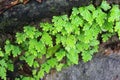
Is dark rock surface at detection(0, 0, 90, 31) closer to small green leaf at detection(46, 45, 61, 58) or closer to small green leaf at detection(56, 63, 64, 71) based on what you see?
small green leaf at detection(46, 45, 61, 58)

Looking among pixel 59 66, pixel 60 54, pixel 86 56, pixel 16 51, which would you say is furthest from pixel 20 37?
pixel 86 56

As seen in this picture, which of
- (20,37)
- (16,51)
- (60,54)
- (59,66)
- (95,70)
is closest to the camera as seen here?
(20,37)

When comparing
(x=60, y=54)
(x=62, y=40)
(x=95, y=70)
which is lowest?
(x=95, y=70)

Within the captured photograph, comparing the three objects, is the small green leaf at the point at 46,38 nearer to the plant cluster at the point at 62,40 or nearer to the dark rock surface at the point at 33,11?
the plant cluster at the point at 62,40

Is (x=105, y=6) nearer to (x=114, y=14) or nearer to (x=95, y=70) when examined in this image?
(x=114, y=14)

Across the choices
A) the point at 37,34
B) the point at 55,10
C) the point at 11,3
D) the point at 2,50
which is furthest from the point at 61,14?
the point at 2,50

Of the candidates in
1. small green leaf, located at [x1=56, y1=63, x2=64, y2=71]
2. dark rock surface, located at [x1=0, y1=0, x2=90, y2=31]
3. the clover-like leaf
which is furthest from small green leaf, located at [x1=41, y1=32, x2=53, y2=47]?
the clover-like leaf
